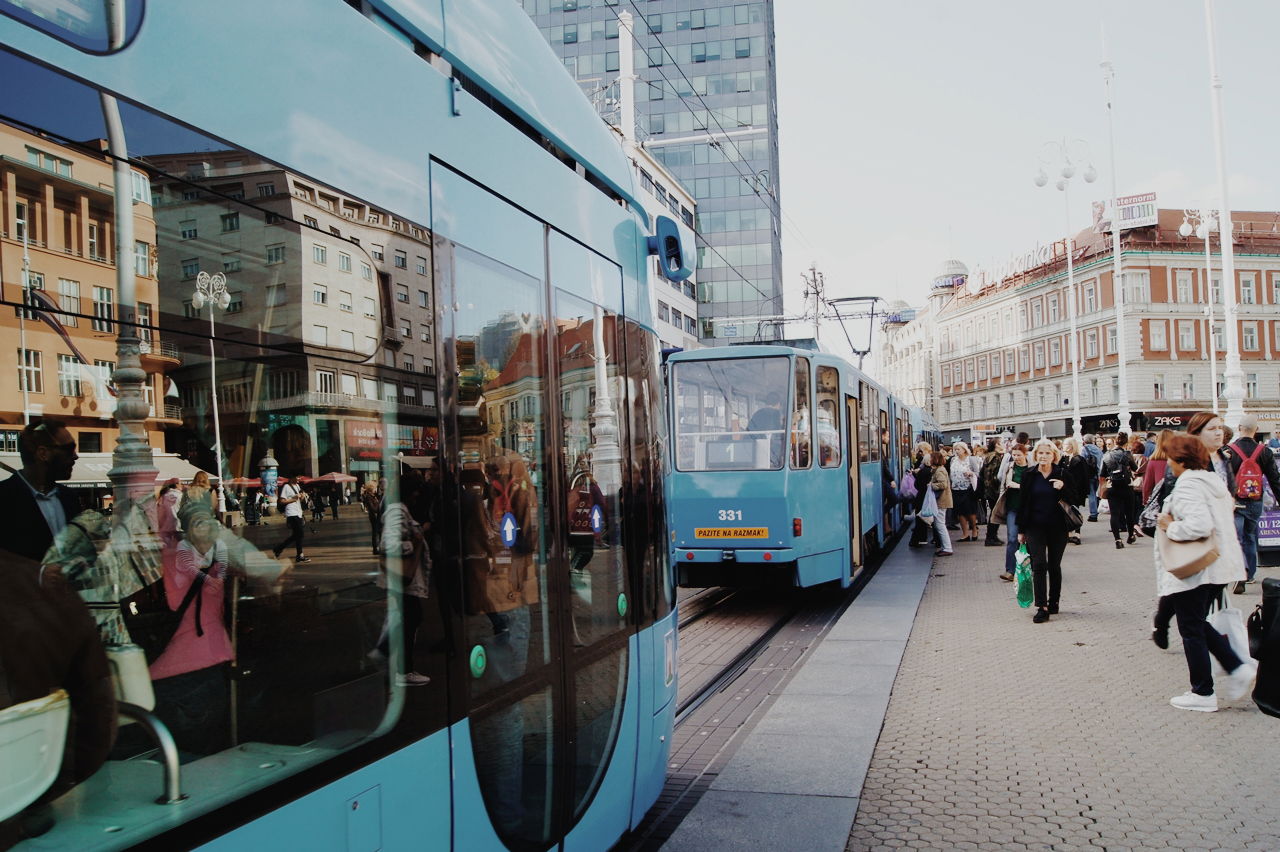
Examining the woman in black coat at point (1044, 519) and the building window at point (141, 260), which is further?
the woman in black coat at point (1044, 519)

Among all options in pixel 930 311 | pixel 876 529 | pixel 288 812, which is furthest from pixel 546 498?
pixel 930 311

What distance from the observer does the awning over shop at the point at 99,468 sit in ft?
5.44

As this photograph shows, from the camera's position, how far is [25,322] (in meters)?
1.65

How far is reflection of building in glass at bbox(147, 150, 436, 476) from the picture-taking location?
203 centimetres

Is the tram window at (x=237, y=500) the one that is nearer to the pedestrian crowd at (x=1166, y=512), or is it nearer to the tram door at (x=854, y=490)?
the pedestrian crowd at (x=1166, y=512)

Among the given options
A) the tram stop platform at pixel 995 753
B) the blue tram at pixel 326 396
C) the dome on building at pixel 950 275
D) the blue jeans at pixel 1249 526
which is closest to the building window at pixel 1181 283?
the dome on building at pixel 950 275

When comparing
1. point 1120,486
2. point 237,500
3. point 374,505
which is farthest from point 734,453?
point 237,500

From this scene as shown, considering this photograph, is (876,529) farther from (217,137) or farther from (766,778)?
(217,137)

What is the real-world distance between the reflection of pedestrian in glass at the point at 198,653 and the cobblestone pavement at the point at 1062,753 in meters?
3.25

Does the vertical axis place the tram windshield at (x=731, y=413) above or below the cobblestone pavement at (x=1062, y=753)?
above

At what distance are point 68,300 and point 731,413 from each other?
9.55 m

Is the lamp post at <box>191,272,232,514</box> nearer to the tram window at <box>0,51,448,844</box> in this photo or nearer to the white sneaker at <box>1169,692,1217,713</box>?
the tram window at <box>0,51,448,844</box>

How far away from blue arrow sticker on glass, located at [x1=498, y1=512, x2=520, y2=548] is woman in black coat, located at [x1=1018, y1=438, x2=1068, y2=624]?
299 inches

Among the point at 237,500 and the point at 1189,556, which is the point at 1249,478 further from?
the point at 237,500
